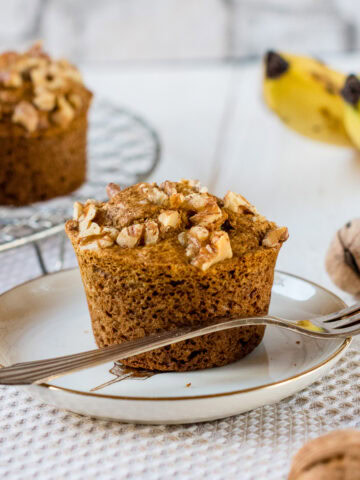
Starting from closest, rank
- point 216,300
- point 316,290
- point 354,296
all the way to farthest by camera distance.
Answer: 1. point 216,300
2. point 316,290
3. point 354,296

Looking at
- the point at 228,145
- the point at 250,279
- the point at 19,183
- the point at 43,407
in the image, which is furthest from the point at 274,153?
the point at 43,407

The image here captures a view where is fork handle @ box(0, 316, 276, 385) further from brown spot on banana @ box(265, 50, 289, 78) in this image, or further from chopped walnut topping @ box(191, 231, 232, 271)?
brown spot on banana @ box(265, 50, 289, 78)

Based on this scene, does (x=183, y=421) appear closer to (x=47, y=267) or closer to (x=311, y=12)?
(x=47, y=267)

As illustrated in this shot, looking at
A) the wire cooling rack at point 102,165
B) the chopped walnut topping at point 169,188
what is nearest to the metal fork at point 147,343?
the chopped walnut topping at point 169,188

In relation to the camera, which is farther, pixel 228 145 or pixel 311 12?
pixel 311 12

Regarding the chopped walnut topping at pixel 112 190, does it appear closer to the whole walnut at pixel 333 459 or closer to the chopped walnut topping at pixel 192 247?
the chopped walnut topping at pixel 192 247

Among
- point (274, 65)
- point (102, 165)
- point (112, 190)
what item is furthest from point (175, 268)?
point (274, 65)
